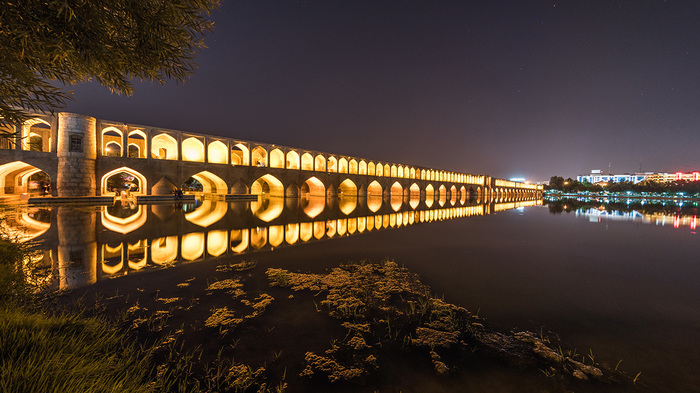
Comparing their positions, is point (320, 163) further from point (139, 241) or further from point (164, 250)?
point (164, 250)

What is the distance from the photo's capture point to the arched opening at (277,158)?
29622 mm

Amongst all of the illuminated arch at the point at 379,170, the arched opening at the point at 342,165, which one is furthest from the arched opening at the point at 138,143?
the illuminated arch at the point at 379,170

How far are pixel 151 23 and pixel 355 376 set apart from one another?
16.0 ft

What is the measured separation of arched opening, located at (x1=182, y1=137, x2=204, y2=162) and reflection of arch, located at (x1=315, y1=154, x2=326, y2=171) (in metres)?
13.7

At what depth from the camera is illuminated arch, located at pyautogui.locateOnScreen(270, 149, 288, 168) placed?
97.2 ft

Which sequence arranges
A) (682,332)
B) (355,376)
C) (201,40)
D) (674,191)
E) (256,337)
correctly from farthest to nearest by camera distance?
1. (674,191)
2. (201,40)
3. (682,332)
4. (256,337)
5. (355,376)

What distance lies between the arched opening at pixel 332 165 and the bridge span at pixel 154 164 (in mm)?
13

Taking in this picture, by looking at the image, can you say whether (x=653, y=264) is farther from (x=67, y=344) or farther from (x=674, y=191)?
(x=674, y=191)

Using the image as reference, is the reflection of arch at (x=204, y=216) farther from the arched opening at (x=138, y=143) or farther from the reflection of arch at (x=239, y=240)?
the arched opening at (x=138, y=143)

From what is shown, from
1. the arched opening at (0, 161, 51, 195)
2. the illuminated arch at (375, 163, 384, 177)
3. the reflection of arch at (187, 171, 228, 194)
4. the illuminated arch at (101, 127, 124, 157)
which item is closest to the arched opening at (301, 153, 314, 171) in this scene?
the reflection of arch at (187, 171, 228, 194)

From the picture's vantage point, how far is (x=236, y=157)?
2905 centimetres

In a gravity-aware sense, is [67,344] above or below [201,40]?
below

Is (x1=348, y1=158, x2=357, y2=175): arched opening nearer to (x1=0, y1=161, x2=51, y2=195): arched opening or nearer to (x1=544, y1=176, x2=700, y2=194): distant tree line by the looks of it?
(x1=0, y1=161, x2=51, y2=195): arched opening

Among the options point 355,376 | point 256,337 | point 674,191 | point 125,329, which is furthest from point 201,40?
point 674,191
